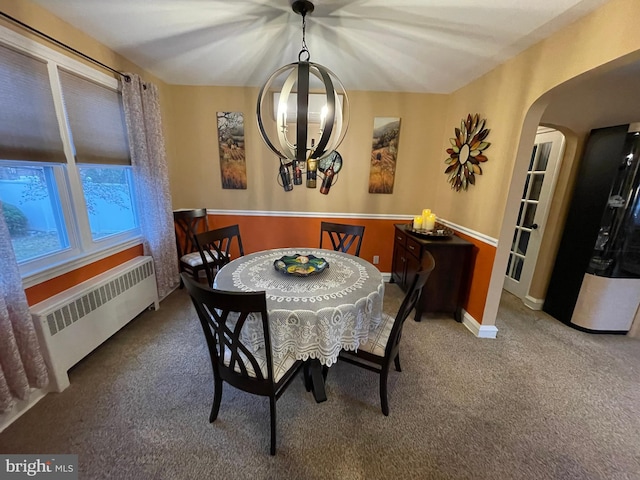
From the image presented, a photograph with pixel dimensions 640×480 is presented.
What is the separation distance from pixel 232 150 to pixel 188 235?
1.17 m

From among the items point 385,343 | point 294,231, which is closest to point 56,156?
point 294,231

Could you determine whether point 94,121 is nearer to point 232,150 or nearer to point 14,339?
point 232,150

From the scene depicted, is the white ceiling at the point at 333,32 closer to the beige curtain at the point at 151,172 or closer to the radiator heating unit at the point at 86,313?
the beige curtain at the point at 151,172

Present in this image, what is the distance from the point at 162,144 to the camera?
2539 millimetres

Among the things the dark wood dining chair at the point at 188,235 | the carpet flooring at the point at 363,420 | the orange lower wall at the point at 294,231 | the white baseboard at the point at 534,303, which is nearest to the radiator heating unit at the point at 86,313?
the carpet flooring at the point at 363,420

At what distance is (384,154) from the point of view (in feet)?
10.3

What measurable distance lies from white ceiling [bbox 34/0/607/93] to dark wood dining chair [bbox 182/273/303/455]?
67.5 inches

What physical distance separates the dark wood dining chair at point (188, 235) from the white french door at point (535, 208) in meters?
3.63

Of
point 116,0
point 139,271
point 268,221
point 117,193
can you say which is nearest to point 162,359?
point 139,271

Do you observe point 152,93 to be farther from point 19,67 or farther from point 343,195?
point 343,195

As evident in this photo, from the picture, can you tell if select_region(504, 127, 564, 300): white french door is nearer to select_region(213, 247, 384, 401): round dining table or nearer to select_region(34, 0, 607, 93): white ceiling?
select_region(34, 0, 607, 93): white ceiling

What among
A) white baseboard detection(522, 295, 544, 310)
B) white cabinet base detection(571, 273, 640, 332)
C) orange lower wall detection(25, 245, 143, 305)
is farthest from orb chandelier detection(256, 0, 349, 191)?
white baseboard detection(522, 295, 544, 310)

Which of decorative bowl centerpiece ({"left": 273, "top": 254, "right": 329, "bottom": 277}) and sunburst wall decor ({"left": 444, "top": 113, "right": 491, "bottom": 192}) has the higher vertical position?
sunburst wall decor ({"left": 444, "top": 113, "right": 491, "bottom": 192})

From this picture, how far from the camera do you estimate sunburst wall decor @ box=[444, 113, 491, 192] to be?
2.37 meters
